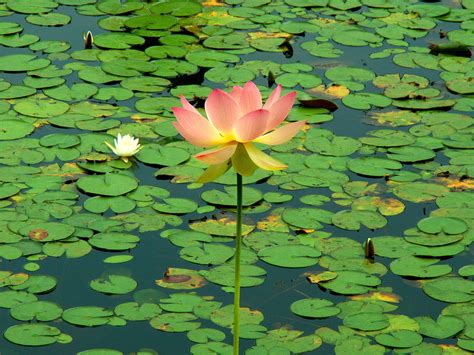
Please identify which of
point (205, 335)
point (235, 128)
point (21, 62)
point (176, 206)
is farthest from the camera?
point (21, 62)

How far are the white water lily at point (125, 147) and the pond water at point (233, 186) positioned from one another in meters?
0.05

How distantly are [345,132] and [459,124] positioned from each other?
573 mm

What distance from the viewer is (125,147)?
4777 millimetres

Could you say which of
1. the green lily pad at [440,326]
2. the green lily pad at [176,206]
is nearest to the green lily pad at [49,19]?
the green lily pad at [176,206]

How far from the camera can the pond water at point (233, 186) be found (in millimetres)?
3752

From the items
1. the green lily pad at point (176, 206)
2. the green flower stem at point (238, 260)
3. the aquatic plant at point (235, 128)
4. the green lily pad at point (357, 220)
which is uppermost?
the aquatic plant at point (235, 128)

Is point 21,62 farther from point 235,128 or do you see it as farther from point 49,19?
point 235,128

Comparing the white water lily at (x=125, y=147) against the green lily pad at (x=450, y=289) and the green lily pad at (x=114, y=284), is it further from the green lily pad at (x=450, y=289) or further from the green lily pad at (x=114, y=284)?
the green lily pad at (x=450, y=289)

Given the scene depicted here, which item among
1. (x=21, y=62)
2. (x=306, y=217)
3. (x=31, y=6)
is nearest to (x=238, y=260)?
(x=306, y=217)

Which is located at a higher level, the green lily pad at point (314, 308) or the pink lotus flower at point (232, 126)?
the pink lotus flower at point (232, 126)

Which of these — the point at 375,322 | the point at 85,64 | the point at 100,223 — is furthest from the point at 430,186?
the point at 85,64

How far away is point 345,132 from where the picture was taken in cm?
513

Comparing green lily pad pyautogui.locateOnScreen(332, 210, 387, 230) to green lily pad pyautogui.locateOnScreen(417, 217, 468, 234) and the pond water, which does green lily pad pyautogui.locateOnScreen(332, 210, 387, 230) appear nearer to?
the pond water

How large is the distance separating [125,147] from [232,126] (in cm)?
203
